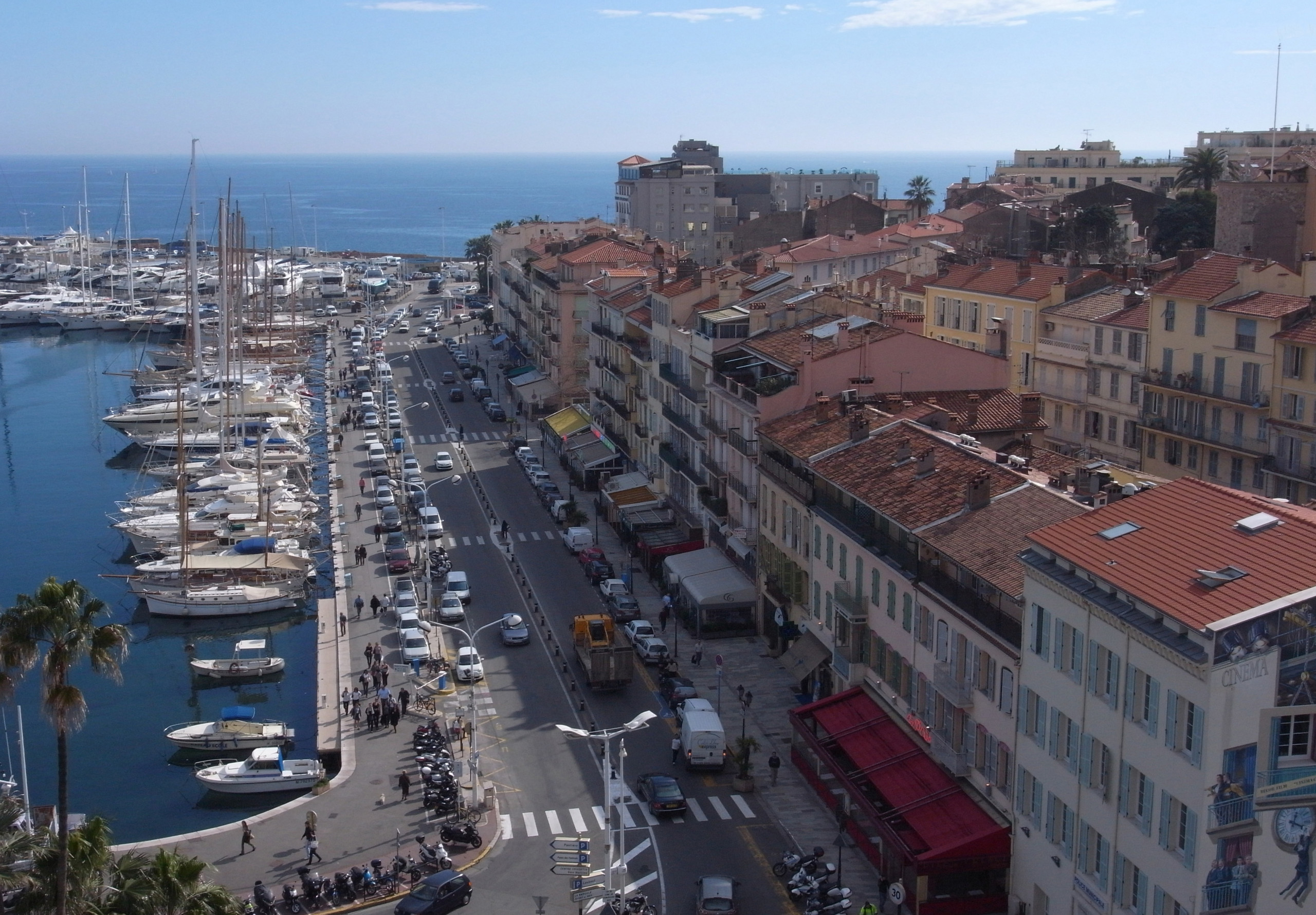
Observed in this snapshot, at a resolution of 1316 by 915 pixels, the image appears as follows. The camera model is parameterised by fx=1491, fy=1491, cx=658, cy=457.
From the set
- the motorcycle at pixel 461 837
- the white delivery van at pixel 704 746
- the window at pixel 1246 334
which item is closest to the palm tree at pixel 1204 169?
the window at pixel 1246 334

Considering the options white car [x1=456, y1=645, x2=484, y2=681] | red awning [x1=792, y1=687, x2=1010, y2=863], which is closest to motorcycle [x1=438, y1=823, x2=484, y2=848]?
red awning [x1=792, y1=687, x2=1010, y2=863]

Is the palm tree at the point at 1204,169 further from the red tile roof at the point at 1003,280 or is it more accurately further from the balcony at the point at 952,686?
the balcony at the point at 952,686

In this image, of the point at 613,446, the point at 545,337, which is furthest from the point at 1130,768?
the point at 545,337

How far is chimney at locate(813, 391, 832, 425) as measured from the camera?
49750 millimetres

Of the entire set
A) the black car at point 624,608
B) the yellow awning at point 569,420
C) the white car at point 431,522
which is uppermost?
the yellow awning at point 569,420

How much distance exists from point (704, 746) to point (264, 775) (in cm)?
1334

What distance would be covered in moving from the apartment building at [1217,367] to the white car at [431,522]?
103 feet

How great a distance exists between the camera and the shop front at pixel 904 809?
33594 millimetres

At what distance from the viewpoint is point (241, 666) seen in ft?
187

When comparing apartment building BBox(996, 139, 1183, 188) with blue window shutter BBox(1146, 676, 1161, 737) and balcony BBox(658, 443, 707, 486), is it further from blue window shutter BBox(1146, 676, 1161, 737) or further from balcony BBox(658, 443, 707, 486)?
blue window shutter BBox(1146, 676, 1161, 737)

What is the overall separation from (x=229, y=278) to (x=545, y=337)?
1533 inches

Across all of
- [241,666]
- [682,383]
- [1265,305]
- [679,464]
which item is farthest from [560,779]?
[1265,305]

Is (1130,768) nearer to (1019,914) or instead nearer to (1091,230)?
(1019,914)

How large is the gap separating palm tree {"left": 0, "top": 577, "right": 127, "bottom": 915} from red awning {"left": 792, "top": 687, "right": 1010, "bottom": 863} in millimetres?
18201
